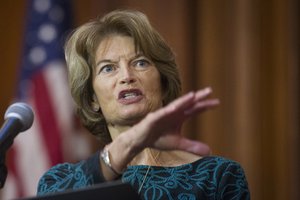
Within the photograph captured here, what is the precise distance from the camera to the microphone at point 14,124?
4.99 ft

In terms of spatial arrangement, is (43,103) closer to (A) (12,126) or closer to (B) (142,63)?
(B) (142,63)

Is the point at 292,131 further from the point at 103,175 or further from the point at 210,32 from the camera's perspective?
the point at 103,175

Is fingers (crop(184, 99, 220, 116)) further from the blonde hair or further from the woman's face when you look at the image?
the blonde hair

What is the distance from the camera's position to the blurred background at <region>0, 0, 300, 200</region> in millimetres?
3113

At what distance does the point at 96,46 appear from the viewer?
7.15ft

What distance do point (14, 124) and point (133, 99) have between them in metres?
0.55

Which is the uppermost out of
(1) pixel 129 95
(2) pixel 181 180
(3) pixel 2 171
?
(1) pixel 129 95

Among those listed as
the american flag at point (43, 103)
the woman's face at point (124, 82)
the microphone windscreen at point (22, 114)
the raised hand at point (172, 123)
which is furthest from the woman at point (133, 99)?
the american flag at point (43, 103)

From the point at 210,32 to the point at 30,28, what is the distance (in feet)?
2.78

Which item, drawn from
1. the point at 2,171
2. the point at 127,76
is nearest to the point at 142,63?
the point at 127,76

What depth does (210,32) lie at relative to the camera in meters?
3.30

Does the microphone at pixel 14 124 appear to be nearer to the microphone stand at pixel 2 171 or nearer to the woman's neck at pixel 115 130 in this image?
the microphone stand at pixel 2 171

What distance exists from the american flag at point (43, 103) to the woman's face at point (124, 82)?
3.19 ft

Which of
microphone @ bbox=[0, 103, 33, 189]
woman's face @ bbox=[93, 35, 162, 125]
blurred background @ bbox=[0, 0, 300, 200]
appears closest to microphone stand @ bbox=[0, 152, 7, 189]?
microphone @ bbox=[0, 103, 33, 189]
